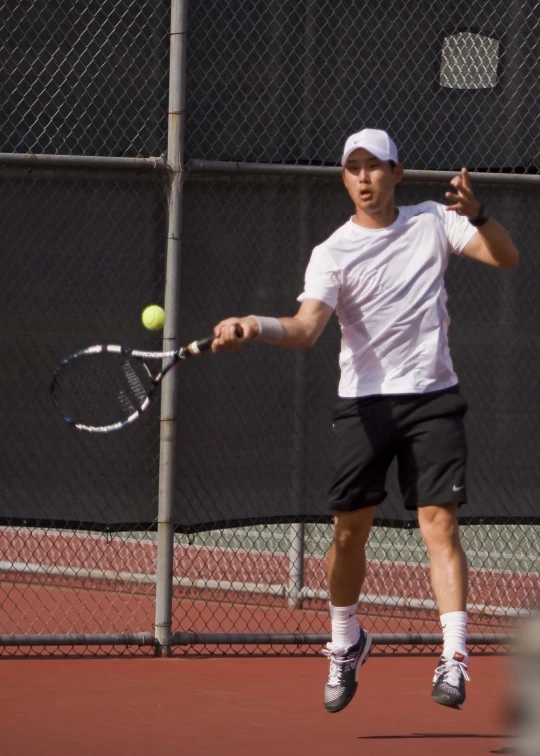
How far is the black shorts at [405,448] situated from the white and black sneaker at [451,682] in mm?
503

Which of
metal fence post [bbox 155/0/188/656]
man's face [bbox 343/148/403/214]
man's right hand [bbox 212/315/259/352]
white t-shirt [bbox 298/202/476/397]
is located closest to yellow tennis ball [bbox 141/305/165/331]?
metal fence post [bbox 155/0/188/656]

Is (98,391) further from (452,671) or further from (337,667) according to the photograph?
(452,671)

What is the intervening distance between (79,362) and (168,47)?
1.38 metres

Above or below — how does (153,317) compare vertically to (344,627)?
above

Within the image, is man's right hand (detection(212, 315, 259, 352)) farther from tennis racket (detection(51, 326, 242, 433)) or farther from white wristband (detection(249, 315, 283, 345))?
tennis racket (detection(51, 326, 242, 433))

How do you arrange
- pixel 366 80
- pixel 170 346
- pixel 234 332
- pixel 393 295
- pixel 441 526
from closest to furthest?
pixel 234 332
pixel 441 526
pixel 393 295
pixel 170 346
pixel 366 80

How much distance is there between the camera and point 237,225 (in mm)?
5809

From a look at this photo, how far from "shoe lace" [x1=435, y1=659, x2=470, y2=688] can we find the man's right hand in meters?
1.15

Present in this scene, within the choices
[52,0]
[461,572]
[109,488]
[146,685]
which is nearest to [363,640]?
[461,572]

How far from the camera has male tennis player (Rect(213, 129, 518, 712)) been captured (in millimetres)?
4285

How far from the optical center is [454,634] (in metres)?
4.10

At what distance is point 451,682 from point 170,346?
2.18 meters

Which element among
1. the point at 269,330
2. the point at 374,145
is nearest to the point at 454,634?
the point at 269,330

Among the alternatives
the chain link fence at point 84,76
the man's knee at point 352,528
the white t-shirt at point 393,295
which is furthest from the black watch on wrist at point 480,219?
the chain link fence at point 84,76
